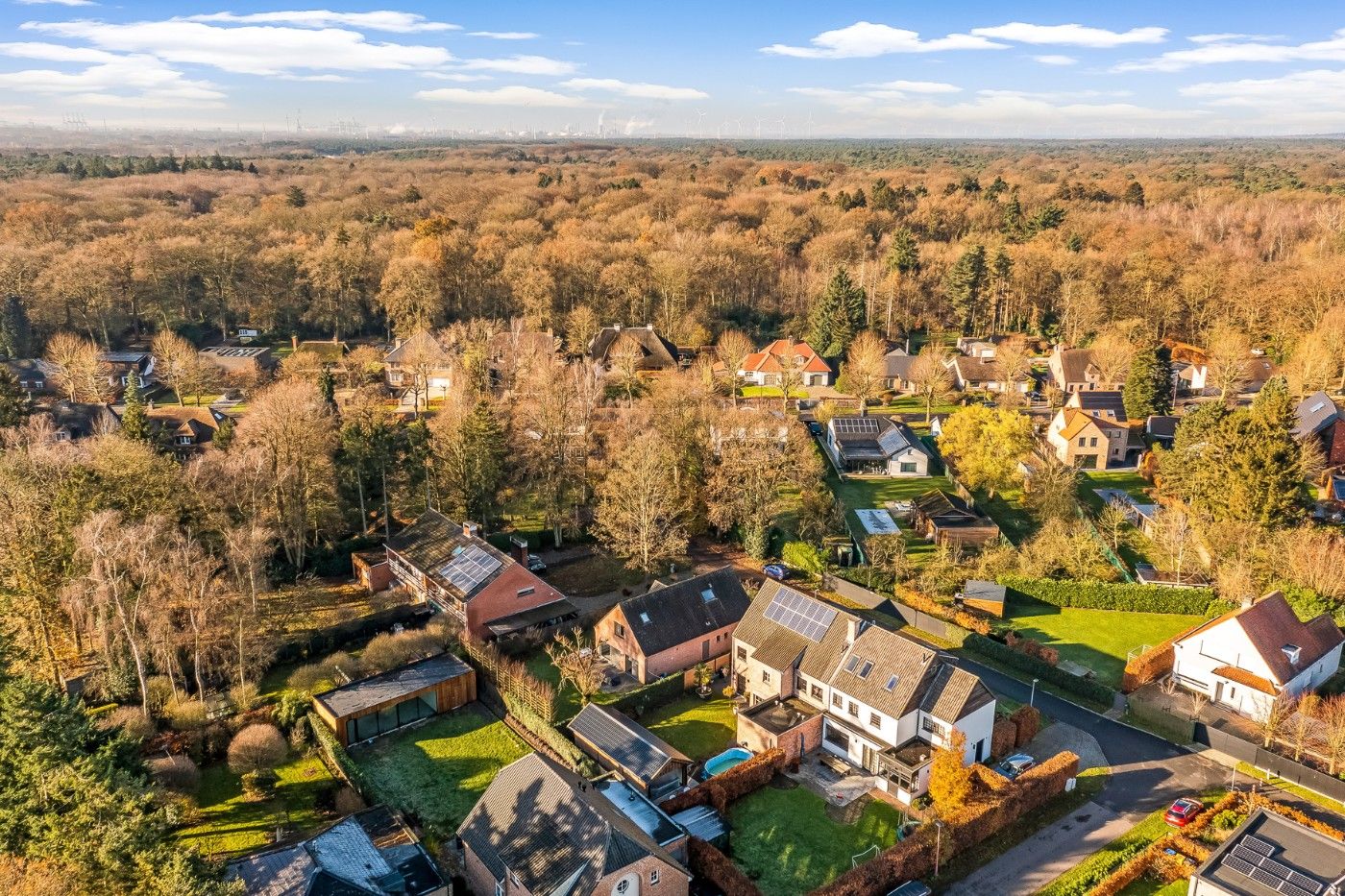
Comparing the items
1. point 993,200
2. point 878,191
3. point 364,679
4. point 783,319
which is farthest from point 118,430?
point 993,200

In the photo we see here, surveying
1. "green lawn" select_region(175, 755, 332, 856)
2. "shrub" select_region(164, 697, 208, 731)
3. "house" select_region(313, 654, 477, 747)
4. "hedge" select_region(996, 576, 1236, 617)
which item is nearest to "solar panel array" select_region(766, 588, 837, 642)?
"house" select_region(313, 654, 477, 747)

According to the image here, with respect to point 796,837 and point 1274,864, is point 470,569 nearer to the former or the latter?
point 796,837

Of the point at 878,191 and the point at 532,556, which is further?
the point at 878,191

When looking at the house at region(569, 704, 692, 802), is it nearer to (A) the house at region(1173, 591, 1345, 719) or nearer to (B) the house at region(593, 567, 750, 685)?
(B) the house at region(593, 567, 750, 685)

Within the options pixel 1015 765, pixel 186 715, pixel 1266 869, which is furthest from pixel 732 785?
pixel 186 715

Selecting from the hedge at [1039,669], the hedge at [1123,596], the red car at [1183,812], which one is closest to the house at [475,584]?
the hedge at [1039,669]

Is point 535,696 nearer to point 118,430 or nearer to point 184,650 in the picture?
point 184,650
